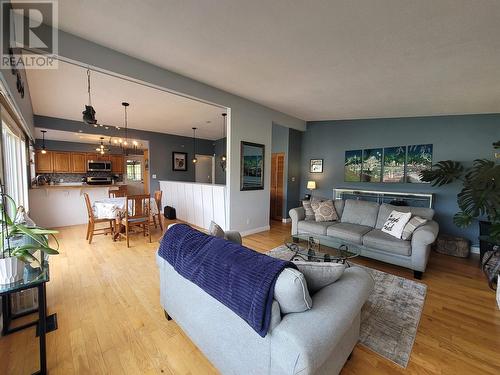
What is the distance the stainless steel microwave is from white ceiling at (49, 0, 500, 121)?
6.18 metres

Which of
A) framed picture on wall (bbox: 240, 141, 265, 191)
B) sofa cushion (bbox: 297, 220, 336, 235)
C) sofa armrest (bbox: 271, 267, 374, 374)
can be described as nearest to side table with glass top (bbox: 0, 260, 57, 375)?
sofa armrest (bbox: 271, 267, 374, 374)

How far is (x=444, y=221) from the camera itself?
4039 mm

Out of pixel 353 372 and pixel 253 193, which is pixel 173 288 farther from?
pixel 253 193

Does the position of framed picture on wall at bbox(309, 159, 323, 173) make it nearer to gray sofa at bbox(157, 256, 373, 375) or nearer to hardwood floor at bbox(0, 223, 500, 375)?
hardwood floor at bbox(0, 223, 500, 375)

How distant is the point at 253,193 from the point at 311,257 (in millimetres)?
2209

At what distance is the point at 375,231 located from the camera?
3.30 m

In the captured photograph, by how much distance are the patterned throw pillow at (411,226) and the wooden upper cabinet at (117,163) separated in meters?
8.69

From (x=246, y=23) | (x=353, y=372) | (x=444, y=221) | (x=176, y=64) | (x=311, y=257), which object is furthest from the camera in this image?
(x=444, y=221)

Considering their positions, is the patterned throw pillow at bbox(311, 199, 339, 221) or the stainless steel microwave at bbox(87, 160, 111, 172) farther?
Result: the stainless steel microwave at bbox(87, 160, 111, 172)

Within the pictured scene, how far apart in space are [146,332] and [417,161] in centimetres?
519

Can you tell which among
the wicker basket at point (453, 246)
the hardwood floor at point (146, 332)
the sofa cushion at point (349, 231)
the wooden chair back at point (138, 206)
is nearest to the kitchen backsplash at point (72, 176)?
the wooden chair back at point (138, 206)

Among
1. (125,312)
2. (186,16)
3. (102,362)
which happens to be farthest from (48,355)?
(186,16)

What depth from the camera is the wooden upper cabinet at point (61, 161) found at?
683 centimetres

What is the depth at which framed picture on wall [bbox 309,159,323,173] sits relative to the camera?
5621 mm
